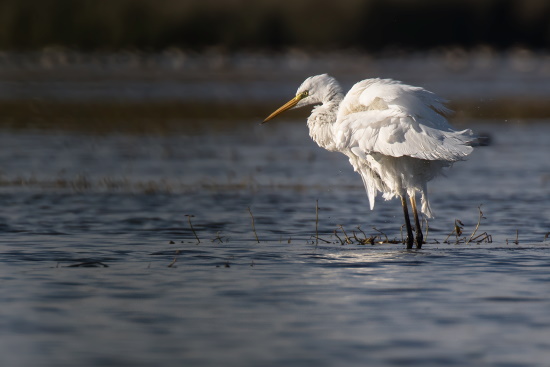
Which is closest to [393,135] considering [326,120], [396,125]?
[396,125]

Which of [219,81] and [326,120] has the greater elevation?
[219,81]

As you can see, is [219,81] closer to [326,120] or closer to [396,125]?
[326,120]

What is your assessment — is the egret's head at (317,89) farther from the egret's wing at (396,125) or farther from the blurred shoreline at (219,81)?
the blurred shoreline at (219,81)

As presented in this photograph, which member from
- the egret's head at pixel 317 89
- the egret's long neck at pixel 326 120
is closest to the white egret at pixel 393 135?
the egret's long neck at pixel 326 120

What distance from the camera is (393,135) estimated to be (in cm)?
990

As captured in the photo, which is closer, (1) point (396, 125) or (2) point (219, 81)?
(1) point (396, 125)

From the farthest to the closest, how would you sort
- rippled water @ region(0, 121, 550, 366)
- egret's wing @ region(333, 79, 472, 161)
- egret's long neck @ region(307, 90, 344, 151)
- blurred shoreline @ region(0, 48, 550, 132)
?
blurred shoreline @ region(0, 48, 550, 132), egret's long neck @ region(307, 90, 344, 151), egret's wing @ region(333, 79, 472, 161), rippled water @ region(0, 121, 550, 366)

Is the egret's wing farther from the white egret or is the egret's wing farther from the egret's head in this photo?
the egret's head

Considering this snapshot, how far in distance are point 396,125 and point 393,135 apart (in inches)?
4.3

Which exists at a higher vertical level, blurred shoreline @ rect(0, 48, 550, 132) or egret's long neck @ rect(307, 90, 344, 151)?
blurred shoreline @ rect(0, 48, 550, 132)

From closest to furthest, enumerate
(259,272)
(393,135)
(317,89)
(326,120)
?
(259,272) → (393,135) → (326,120) → (317,89)

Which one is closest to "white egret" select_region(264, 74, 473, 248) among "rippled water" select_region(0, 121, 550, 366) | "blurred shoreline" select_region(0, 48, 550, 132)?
"rippled water" select_region(0, 121, 550, 366)

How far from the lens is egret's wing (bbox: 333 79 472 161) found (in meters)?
9.80

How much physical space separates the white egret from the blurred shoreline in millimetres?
8884
